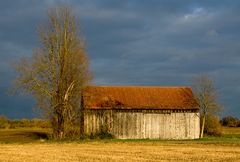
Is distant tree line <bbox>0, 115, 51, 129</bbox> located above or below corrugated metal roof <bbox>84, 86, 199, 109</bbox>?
below

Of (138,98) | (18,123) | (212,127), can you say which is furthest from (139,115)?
(18,123)

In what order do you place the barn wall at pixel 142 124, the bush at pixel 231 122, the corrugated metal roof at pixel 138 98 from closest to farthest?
1. the barn wall at pixel 142 124
2. the corrugated metal roof at pixel 138 98
3. the bush at pixel 231 122

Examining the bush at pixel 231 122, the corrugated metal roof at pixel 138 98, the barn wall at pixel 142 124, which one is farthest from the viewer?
the bush at pixel 231 122

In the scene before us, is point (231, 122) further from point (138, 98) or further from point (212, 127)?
point (138, 98)

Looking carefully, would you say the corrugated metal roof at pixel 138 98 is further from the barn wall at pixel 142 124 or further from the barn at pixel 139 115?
the barn wall at pixel 142 124

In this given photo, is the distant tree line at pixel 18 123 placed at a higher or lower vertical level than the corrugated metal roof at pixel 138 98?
lower

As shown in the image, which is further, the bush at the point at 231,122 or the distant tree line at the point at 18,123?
the bush at the point at 231,122

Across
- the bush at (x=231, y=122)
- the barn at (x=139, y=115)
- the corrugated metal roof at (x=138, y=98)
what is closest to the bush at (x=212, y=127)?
the barn at (x=139, y=115)

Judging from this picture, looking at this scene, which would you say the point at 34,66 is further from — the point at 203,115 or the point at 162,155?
the point at 162,155

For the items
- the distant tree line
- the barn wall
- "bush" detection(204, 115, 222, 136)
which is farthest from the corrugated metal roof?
the distant tree line

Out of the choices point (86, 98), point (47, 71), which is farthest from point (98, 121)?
point (47, 71)

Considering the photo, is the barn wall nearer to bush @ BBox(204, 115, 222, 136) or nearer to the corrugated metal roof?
the corrugated metal roof

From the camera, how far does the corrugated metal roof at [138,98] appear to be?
159 feet

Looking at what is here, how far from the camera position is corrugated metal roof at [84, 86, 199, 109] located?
48406 millimetres
